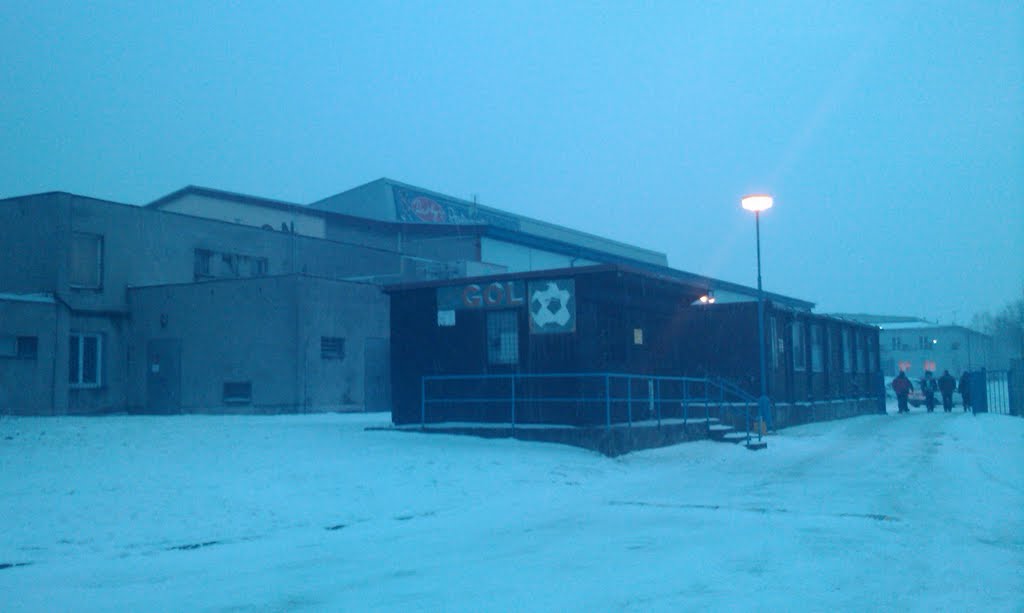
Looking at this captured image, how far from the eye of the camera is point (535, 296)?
19.5 meters

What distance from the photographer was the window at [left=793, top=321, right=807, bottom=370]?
34094 millimetres

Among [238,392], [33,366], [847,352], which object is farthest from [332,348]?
[847,352]

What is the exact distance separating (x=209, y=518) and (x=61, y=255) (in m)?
22.6

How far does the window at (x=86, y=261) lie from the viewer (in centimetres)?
3091

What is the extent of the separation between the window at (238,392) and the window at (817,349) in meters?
20.5

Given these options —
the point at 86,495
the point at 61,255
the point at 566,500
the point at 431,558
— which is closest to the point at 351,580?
the point at 431,558

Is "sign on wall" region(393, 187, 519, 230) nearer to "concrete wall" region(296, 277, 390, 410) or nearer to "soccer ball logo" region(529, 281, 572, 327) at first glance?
"concrete wall" region(296, 277, 390, 410)

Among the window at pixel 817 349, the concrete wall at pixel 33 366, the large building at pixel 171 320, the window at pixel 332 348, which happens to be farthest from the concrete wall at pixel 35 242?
the window at pixel 817 349

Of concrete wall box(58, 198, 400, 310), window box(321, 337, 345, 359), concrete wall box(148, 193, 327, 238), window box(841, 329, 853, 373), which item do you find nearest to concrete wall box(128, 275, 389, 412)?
window box(321, 337, 345, 359)

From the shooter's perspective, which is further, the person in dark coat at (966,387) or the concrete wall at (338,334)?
the person in dark coat at (966,387)

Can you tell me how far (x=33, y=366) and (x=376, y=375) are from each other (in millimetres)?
10328

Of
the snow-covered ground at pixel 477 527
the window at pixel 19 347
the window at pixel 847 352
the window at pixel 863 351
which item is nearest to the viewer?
the snow-covered ground at pixel 477 527

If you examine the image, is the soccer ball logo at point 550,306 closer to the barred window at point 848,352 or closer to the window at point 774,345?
the window at point 774,345

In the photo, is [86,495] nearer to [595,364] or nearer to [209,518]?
[209,518]
